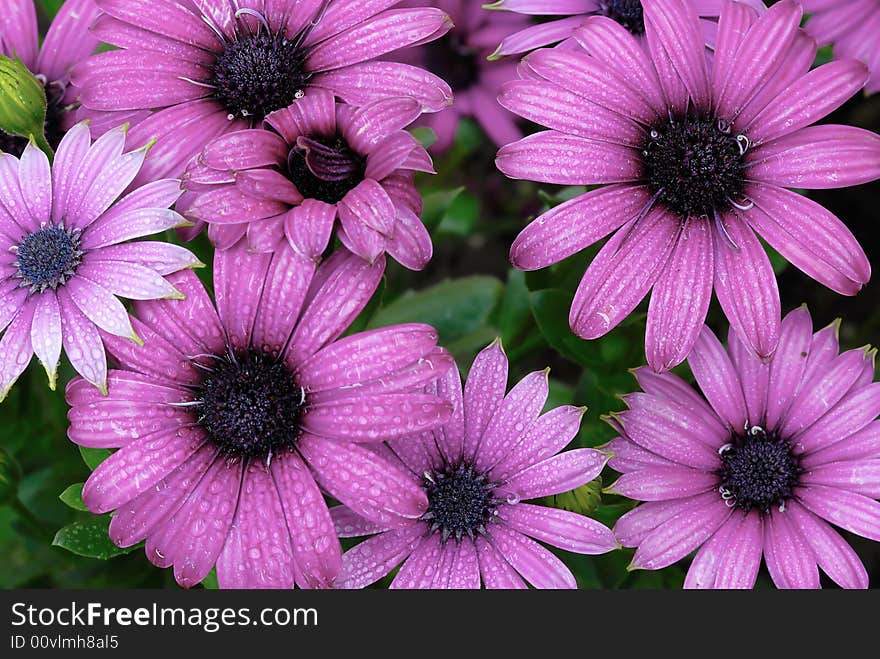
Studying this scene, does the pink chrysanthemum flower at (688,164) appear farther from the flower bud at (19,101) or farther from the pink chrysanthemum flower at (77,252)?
the flower bud at (19,101)

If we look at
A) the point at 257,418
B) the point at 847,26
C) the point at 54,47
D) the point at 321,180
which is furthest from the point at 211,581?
the point at 847,26

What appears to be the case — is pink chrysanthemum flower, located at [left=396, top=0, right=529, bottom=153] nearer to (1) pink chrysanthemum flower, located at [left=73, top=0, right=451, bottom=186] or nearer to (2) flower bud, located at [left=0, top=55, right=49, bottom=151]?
(1) pink chrysanthemum flower, located at [left=73, top=0, right=451, bottom=186]

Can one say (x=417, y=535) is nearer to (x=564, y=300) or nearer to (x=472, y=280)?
(x=564, y=300)

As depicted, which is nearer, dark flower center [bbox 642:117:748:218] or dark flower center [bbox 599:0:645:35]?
dark flower center [bbox 642:117:748:218]

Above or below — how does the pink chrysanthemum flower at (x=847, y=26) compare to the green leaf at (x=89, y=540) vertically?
above

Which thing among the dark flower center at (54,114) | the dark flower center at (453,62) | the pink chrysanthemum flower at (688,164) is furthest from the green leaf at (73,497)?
the dark flower center at (453,62)

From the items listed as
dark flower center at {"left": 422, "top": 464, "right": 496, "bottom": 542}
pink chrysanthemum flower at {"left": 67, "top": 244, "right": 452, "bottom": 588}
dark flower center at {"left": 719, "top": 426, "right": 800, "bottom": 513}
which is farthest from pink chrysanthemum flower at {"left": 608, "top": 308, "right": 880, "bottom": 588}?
pink chrysanthemum flower at {"left": 67, "top": 244, "right": 452, "bottom": 588}
